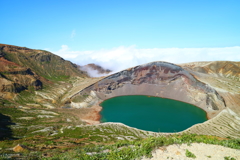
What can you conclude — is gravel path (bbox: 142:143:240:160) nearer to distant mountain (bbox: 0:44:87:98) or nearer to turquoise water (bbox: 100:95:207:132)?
turquoise water (bbox: 100:95:207:132)

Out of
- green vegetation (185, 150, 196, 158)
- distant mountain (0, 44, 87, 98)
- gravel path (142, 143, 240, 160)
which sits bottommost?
gravel path (142, 143, 240, 160)

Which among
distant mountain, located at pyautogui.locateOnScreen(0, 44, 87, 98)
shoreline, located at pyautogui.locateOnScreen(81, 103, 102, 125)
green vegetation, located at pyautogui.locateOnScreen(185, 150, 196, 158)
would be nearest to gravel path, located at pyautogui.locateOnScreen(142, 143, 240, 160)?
green vegetation, located at pyautogui.locateOnScreen(185, 150, 196, 158)

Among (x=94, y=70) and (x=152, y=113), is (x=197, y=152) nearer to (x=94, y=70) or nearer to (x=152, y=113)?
(x=152, y=113)

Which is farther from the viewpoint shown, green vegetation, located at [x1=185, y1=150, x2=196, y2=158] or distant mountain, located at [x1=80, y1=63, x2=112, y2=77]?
distant mountain, located at [x1=80, y1=63, x2=112, y2=77]

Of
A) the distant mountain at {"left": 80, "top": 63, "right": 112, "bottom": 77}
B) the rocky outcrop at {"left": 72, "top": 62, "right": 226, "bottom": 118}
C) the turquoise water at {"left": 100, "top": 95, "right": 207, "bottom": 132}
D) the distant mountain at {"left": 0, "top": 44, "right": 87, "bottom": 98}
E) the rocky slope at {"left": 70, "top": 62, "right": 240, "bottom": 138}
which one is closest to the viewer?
the turquoise water at {"left": 100, "top": 95, "right": 207, "bottom": 132}

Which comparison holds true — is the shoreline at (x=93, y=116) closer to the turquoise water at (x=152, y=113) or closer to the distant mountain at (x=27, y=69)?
the turquoise water at (x=152, y=113)

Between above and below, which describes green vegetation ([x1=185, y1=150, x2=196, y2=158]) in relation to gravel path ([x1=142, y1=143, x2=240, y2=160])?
above

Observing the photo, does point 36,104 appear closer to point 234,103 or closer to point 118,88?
point 118,88

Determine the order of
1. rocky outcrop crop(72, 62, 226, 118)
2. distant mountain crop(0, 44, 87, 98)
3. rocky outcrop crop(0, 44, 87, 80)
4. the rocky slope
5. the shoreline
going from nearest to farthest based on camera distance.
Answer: the shoreline → the rocky slope → distant mountain crop(0, 44, 87, 98) → rocky outcrop crop(72, 62, 226, 118) → rocky outcrop crop(0, 44, 87, 80)
